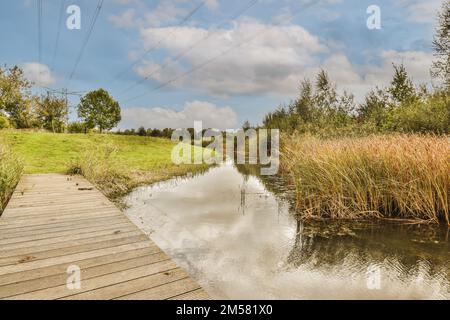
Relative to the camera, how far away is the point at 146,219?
5.91m

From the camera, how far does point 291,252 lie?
4297mm

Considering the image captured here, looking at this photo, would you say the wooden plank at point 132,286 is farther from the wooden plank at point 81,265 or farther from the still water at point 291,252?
the still water at point 291,252

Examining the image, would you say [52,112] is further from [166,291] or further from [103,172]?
[166,291]

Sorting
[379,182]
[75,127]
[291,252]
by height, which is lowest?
[291,252]

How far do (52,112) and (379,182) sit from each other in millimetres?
33438

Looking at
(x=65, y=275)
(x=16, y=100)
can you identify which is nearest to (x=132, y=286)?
(x=65, y=275)

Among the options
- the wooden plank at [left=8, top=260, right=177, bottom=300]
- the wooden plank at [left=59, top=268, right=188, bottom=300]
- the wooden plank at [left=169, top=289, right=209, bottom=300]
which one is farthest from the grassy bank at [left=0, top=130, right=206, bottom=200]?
the wooden plank at [left=169, top=289, right=209, bottom=300]

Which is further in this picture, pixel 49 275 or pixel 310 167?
pixel 310 167

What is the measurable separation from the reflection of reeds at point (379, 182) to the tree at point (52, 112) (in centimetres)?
3083
